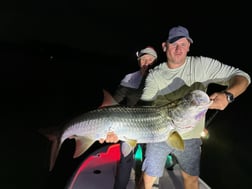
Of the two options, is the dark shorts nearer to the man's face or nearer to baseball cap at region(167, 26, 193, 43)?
the man's face

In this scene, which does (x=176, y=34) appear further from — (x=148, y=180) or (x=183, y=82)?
(x=148, y=180)

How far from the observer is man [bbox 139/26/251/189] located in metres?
3.12

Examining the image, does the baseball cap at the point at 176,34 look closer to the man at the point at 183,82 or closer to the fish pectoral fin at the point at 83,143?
the man at the point at 183,82

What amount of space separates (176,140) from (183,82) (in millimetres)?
619

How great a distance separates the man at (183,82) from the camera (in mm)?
3121

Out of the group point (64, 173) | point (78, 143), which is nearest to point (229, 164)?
point (64, 173)

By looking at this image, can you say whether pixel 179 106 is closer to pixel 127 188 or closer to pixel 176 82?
pixel 176 82

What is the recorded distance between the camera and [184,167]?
134 inches

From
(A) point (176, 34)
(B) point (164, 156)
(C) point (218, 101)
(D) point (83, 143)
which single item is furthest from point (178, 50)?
(D) point (83, 143)

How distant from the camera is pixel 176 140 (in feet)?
9.91

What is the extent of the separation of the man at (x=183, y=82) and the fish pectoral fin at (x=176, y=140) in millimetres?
194

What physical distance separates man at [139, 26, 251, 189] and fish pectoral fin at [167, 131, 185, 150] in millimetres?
194

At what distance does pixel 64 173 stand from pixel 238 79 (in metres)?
5.23

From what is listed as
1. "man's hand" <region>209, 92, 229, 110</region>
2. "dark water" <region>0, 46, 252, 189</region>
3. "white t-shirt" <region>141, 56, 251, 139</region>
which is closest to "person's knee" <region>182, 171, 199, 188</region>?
"white t-shirt" <region>141, 56, 251, 139</region>
